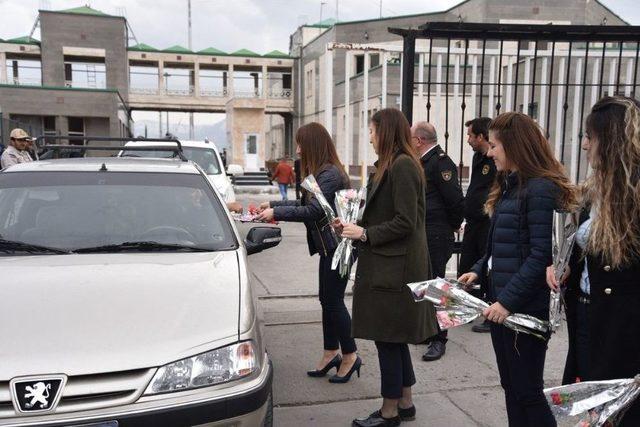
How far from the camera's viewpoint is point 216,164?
34.2ft

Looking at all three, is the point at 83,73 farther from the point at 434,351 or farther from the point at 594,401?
the point at 594,401

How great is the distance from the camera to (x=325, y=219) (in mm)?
3820

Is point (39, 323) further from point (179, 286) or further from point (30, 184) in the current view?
point (30, 184)

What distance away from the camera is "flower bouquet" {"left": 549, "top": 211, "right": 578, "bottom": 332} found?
2264 millimetres

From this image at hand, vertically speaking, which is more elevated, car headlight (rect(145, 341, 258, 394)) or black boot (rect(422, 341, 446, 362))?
car headlight (rect(145, 341, 258, 394))

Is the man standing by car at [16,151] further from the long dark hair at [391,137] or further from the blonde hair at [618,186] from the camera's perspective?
the blonde hair at [618,186]

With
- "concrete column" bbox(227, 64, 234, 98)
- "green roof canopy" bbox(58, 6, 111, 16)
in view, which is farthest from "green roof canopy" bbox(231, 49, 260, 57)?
"green roof canopy" bbox(58, 6, 111, 16)

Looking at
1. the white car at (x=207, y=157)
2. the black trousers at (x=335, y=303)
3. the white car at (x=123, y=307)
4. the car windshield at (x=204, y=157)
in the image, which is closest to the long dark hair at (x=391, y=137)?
the black trousers at (x=335, y=303)

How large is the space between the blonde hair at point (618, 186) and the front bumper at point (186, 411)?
60.2 inches

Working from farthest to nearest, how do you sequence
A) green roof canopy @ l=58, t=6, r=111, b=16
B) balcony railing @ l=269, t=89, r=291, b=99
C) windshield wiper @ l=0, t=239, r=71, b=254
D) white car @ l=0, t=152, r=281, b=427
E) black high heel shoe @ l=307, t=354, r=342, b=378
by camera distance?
balcony railing @ l=269, t=89, r=291, b=99, green roof canopy @ l=58, t=6, r=111, b=16, black high heel shoe @ l=307, t=354, r=342, b=378, windshield wiper @ l=0, t=239, r=71, b=254, white car @ l=0, t=152, r=281, b=427

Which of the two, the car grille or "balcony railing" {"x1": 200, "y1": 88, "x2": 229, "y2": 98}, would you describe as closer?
the car grille

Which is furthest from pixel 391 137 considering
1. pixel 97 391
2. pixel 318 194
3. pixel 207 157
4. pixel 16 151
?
pixel 207 157

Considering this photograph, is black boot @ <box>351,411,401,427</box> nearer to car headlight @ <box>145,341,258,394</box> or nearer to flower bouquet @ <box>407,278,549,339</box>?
flower bouquet @ <box>407,278,549,339</box>

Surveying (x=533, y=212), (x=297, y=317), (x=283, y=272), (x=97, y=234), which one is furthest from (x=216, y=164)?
(x=533, y=212)
